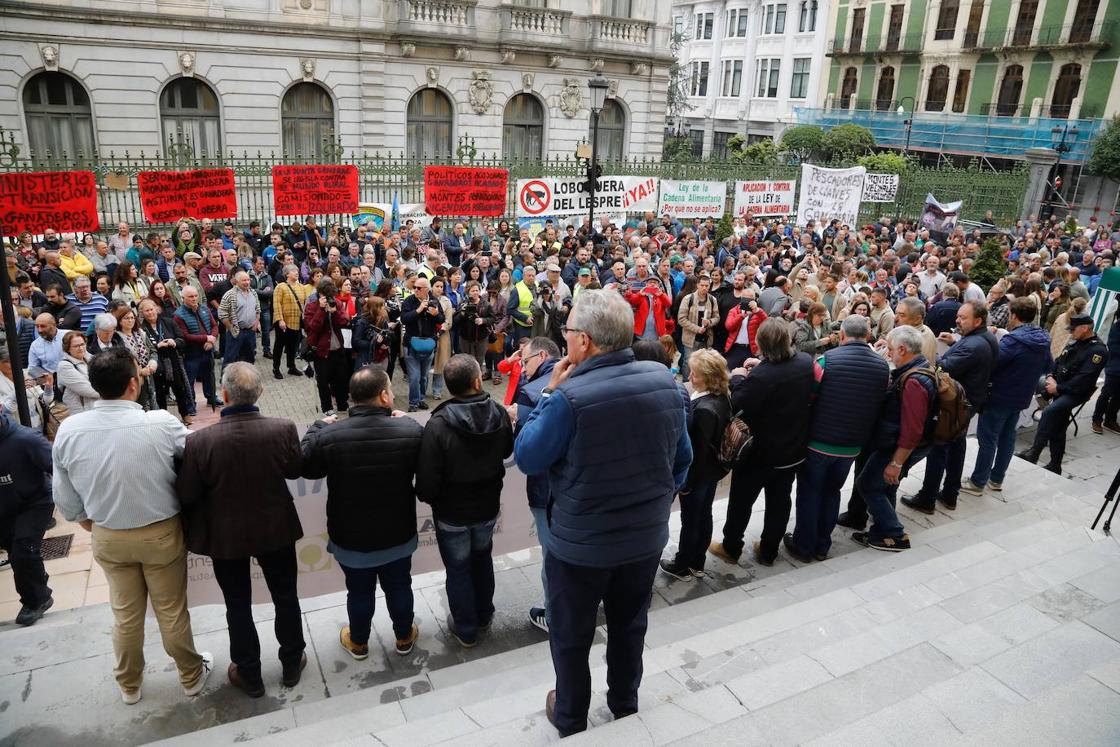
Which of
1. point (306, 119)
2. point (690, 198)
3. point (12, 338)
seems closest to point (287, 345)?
point (12, 338)

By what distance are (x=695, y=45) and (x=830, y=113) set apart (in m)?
16.1

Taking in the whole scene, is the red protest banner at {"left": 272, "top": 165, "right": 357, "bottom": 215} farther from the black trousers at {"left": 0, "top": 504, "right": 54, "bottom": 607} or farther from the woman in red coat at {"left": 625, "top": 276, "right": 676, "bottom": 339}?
the black trousers at {"left": 0, "top": 504, "right": 54, "bottom": 607}

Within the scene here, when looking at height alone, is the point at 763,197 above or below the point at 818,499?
above

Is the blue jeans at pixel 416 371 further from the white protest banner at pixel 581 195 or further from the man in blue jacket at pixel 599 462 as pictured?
the white protest banner at pixel 581 195

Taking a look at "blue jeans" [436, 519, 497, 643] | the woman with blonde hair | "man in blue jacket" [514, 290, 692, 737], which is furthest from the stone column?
"man in blue jacket" [514, 290, 692, 737]

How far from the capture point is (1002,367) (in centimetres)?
699

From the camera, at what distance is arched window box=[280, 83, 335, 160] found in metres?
23.9

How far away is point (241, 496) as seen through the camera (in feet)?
13.2

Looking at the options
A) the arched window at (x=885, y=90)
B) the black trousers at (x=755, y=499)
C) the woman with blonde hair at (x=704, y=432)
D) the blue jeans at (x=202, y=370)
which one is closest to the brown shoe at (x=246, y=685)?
the woman with blonde hair at (x=704, y=432)

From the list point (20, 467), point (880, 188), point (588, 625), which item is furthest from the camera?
point (880, 188)

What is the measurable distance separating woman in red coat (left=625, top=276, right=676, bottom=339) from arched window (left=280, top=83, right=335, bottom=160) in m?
16.5

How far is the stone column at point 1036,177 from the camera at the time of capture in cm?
2989

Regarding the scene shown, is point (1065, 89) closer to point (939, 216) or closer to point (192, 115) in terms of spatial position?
point (939, 216)

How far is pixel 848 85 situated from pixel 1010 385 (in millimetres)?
49709
